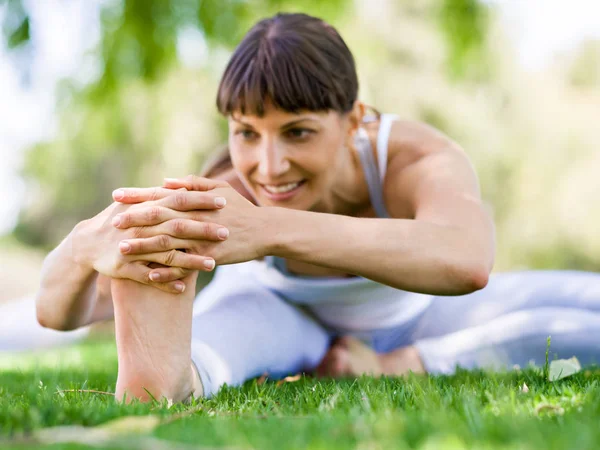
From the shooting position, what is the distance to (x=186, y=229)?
68.5 inches

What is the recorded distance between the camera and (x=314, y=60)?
7.72ft

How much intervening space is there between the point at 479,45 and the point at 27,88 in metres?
4.03

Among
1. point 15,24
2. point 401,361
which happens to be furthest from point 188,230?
point 15,24

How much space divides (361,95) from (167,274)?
719 cm

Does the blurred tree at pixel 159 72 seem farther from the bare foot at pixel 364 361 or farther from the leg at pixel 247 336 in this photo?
the bare foot at pixel 364 361

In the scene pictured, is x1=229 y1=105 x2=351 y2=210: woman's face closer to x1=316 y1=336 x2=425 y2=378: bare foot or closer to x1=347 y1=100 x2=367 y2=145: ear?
x1=347 y1=100 x2=367 y2=145: ear

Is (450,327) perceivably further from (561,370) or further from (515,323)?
(561,370)

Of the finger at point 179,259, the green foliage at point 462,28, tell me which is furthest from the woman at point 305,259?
the green foliage at point 462,28

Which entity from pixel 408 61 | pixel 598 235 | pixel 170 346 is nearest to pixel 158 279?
pixel 170 346

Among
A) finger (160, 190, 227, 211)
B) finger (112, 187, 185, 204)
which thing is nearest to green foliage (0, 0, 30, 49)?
finger (112, 187, 185, 204)

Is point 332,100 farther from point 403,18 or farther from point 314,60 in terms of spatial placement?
point 403,18

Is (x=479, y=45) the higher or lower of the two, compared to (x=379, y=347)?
higher

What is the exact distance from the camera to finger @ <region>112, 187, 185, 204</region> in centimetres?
182

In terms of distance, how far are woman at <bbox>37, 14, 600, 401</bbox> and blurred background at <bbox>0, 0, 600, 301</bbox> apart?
268 cm
